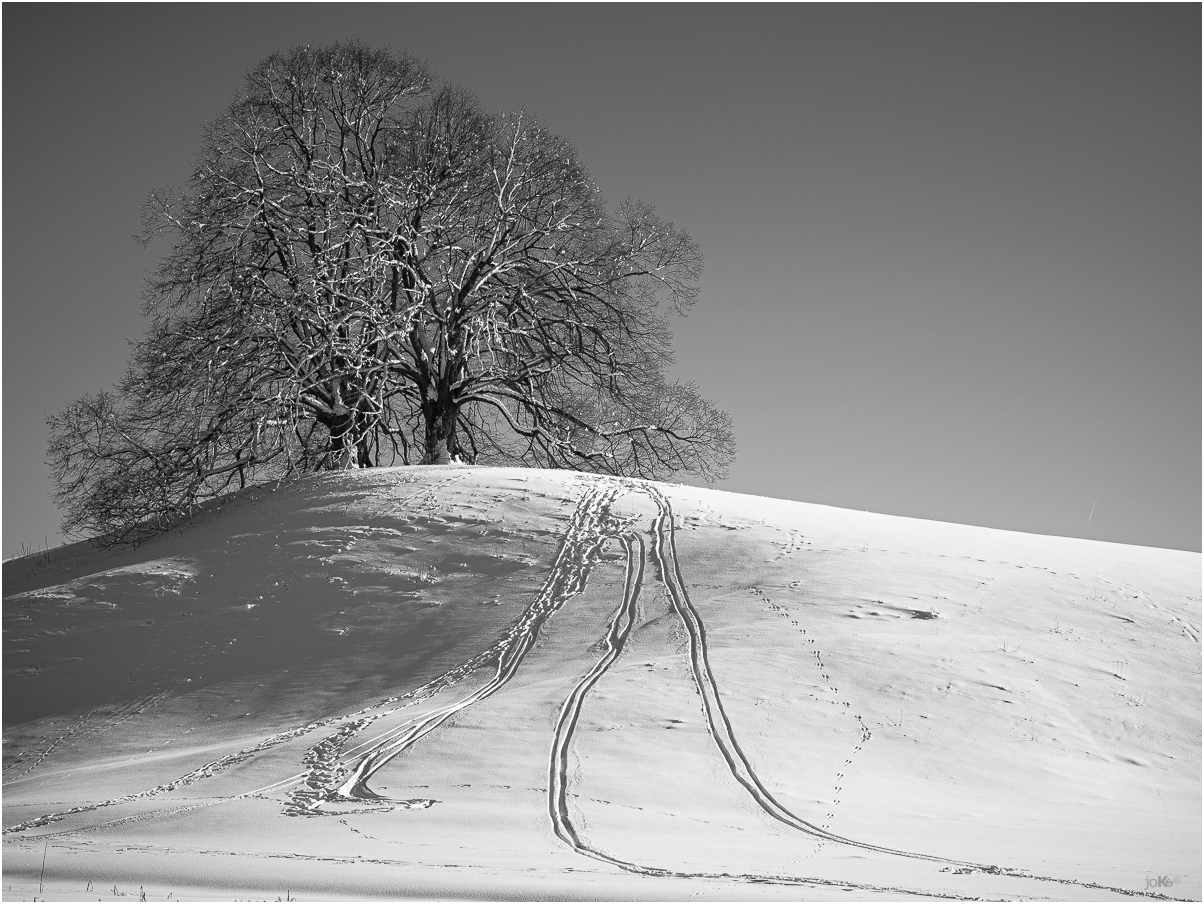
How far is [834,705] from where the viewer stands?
1045cm

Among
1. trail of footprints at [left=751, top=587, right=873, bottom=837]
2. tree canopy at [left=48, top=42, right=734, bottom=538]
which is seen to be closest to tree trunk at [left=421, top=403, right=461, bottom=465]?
tree canopy at [left=48, top=42, right=734, bottom=538]

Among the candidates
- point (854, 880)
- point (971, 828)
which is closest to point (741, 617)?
point (971, 828)

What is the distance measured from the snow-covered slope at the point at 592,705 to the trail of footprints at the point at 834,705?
37 millimetres

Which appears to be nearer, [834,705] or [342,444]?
[834,705]

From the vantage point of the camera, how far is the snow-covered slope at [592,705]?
6898mm

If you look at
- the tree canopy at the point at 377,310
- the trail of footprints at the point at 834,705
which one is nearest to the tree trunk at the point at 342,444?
the tree canopy at the point at 377,310

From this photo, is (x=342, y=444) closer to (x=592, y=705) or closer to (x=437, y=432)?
(x=437, y=432)

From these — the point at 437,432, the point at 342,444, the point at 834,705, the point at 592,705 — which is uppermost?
the point at 437,432

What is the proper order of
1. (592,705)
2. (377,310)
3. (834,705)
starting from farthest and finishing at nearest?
(377,310)
(834,705)
(592,705)

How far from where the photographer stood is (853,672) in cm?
1114

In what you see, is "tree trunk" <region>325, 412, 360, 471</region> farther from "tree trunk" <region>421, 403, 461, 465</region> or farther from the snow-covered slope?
the snow-covered slope

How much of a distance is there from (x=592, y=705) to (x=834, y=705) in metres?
2.30

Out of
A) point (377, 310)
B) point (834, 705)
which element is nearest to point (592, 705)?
point (834, 705)

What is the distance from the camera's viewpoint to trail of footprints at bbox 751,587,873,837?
8.39 meters
